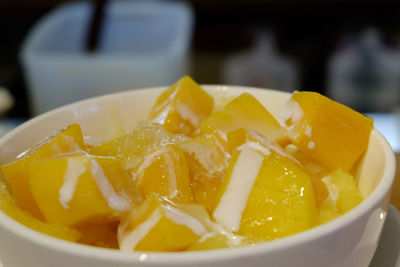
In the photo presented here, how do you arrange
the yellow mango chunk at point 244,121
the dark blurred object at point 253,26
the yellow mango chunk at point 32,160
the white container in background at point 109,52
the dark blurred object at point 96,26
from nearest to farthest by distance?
1. the yellow mango chunk at point 32,160
2. the yellow mango chunk at point 244,121
3. the white container in background at point 109,52
4. the dark blurred object at point 96,26
5. the dark blurred object at point 253,26

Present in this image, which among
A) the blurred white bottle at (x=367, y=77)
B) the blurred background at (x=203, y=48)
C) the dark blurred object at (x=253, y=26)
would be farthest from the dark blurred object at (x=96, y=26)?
the blurred white bottle at (x=367, y=77)

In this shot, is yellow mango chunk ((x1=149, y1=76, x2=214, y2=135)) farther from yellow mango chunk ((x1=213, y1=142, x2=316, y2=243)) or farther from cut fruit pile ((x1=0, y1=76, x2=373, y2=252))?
yellow mango chunk ((x1=213, y1=142, x2=316, y2=243))

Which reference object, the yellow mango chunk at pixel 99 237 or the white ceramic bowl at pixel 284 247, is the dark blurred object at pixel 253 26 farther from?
the yellow mango chunk at pixel 99 237

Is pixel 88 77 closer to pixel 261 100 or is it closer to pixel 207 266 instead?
pixel 261 100

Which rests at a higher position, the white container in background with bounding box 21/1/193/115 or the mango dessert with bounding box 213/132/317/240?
the mango dessert with bounding box 213/132/317/240

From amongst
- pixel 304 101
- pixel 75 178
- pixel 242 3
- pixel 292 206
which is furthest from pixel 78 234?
pixel 242 3

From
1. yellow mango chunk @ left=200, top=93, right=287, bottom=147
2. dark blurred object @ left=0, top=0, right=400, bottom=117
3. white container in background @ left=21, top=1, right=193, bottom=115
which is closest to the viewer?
yellow mango chunk @ left=200, top=93, right=287, bottom=147

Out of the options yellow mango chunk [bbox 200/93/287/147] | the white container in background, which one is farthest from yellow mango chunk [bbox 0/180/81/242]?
the white container in background
